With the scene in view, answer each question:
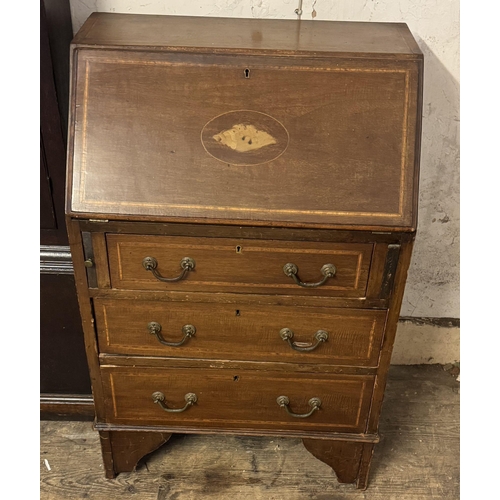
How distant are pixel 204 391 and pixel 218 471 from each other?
0.46 metres

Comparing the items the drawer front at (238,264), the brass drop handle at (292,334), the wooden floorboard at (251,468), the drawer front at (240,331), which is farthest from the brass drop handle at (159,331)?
the wooden floorboard at (251,468)

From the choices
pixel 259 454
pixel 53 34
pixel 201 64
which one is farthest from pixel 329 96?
pixel 259 454

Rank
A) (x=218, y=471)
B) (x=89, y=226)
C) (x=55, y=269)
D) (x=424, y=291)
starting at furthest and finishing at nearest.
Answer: (x=424, y=291) → (x=218, y=471) → (x=55, y=269) → (x=89, y=226)

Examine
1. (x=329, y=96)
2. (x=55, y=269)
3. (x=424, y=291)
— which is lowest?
(x=424, y=291)

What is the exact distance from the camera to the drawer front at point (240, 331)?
1.76 metres

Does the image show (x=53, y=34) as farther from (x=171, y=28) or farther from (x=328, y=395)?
(x=328, y=395)

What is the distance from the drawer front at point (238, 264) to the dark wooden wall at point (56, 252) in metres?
0.48

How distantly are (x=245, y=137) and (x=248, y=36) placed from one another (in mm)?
366

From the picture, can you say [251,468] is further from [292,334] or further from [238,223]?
[238,223]

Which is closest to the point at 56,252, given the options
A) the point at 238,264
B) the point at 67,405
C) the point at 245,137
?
the point at 67,405

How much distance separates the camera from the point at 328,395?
1.93 metres

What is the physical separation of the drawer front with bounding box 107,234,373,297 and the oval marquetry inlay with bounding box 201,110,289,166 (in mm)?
234

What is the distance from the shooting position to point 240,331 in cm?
181

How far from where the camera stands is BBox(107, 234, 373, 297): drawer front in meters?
1.63
